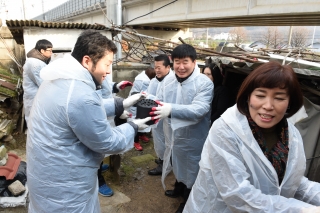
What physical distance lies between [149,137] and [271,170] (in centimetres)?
459

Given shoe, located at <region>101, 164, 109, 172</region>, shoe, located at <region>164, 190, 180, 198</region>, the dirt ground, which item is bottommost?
the dirt ground

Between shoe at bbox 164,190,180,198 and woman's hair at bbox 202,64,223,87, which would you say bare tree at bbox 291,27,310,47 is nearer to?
woman's hair at bbox 202,64,223,87

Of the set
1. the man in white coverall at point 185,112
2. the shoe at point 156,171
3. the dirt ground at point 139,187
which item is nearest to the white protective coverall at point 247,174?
the man in white coverall at point 185,112

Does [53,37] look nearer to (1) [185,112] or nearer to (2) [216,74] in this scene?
(2) [216,74]

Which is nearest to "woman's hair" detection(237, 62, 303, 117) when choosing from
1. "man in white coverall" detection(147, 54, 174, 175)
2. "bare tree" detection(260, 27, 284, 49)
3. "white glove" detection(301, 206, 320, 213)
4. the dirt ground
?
"white glove" detection(301, 206, 320, 213)

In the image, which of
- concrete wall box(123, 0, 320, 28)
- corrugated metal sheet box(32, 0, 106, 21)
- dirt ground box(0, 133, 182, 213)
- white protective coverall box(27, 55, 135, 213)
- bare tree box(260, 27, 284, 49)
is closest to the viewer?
white protective coverall box(27, 55, 135, 213)

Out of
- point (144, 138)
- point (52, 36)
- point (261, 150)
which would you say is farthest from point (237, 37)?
point (261, 150)

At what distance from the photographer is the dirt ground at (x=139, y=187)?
315cm

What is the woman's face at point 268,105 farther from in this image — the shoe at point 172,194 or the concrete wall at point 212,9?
the concrete wall at point 212,9

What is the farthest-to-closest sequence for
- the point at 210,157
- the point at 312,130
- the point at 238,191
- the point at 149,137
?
the point at 149,137 → the point at 312,130 → the point at 210,157 → the point at 238,191

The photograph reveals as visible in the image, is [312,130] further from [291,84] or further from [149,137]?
[149,137]

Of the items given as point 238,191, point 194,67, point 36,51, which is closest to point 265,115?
point 238,191

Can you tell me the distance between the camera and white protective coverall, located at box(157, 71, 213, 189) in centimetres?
252

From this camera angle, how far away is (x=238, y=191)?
4.08 feet
